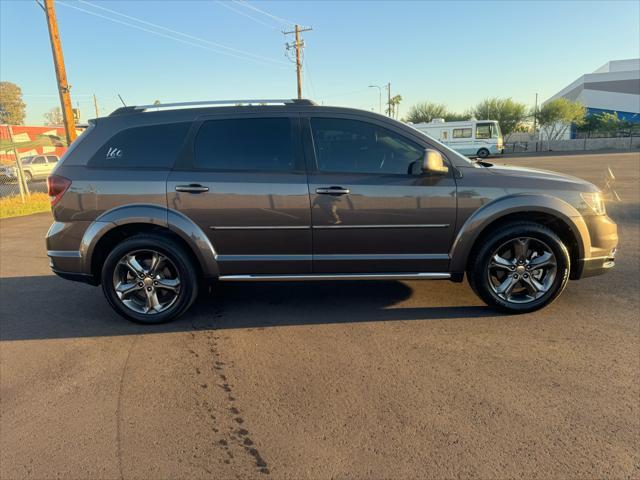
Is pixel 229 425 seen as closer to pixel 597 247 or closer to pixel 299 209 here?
pixel 299 209

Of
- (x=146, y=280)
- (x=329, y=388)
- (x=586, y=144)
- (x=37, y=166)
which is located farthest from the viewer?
(x=586, y=144)

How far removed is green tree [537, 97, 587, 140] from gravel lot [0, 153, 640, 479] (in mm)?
56296

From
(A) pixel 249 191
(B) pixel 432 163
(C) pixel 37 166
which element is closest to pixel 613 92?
(C) pixel 37 166

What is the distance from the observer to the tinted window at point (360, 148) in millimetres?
3748

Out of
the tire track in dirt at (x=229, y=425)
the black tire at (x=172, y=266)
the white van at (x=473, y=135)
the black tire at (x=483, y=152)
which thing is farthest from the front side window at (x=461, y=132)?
the tire track in dirt at (x=229, y=425)

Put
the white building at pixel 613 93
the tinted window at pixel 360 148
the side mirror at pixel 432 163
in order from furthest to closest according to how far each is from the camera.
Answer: the white building at pixel 613 93 → the tinted window at pixel 360 148 → the side mirror at pixel 432 163

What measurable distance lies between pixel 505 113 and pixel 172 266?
57.8 m

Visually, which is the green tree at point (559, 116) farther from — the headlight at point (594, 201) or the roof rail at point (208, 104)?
the roof rail at point (208, 104)

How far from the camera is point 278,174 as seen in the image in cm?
371

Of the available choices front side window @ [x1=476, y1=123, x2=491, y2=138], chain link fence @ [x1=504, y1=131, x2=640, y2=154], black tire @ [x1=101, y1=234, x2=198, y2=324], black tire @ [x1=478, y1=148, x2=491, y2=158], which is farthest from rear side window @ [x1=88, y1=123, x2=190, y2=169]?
chain link fence @ [x1=504, y1=131, x2=640, y2=154]

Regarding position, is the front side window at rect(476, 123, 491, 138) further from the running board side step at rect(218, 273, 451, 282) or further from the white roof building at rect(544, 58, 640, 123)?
the white roof building at rect(544, 58, 640, 123)

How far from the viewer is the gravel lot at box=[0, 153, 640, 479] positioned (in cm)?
222

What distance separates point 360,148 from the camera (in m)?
3.79

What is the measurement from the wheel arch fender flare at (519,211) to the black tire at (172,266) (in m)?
2.46
